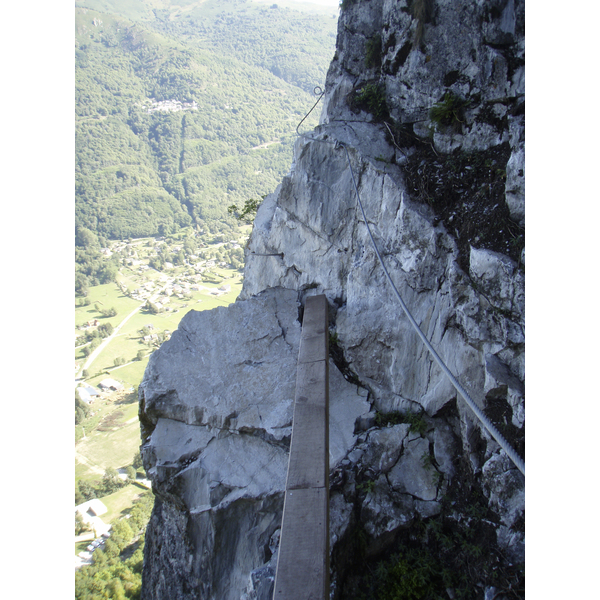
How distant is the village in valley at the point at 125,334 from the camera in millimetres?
42094

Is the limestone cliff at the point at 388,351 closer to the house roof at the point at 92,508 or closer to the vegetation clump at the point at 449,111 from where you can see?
the vegetation clump at the point at 449,111

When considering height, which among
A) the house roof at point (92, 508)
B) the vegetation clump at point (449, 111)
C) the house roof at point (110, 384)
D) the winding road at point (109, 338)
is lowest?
the house roof at point (92, 508)

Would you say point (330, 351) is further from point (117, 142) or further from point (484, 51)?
point (117, 142)

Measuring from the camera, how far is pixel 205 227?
12594cm

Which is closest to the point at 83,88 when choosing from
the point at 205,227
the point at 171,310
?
the point at 205,227

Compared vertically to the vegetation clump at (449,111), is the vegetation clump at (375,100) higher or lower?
higher

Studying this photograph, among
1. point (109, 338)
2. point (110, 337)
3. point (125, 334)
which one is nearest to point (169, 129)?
point (110, 337)

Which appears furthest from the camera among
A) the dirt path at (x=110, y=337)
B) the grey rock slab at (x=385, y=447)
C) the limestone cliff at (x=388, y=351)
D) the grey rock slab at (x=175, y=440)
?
the dirt path at (x=110, y=337)

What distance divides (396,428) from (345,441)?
89 cm

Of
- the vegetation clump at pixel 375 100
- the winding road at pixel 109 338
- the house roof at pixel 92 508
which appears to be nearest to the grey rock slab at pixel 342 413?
the vegetation clump at pixel 375 100

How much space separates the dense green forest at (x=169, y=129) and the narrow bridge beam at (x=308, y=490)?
10467cm

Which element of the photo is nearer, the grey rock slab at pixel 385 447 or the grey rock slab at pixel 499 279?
the grey rock slab at pixel 499 279

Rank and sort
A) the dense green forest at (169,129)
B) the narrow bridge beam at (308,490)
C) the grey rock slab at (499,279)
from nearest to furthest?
the narrow bridge beam at (308,490) < the grey rock slab at (499,279) < the dense green forest at (169,129)

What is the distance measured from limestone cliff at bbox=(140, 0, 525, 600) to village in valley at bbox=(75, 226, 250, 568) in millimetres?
10803
